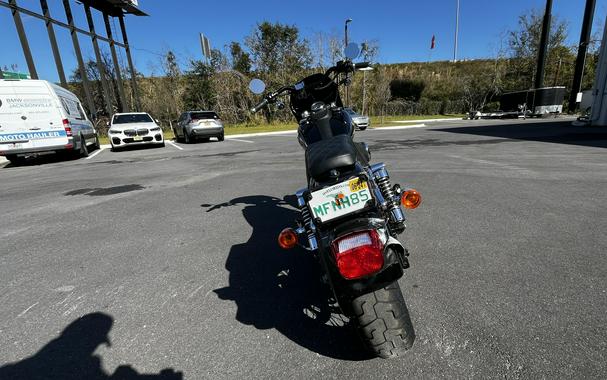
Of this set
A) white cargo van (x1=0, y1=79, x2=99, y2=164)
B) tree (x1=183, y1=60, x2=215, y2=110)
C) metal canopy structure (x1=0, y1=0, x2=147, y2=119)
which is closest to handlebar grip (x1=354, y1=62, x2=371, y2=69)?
white cargo van (x1=0, y1=79, x2=99, y2=164)

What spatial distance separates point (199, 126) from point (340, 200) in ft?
47.7

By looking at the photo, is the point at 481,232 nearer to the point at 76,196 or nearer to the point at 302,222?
the point at 302,222

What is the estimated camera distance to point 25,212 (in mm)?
4816

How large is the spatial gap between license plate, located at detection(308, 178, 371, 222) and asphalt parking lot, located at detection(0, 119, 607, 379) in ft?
2.64

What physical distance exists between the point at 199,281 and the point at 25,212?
160 inches

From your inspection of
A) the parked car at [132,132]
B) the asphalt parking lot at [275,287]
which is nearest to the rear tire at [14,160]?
the parked car at [132,132]

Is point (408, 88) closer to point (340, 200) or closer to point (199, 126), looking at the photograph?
point (199, 126)

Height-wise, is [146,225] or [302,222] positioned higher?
[302,222]

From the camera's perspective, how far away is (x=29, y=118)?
9.41 meters

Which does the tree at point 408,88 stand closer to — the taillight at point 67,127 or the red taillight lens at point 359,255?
the taillight at point 67,127

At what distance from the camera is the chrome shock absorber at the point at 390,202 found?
215 centimetres

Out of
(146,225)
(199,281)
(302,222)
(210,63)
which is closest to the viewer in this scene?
(302,222)

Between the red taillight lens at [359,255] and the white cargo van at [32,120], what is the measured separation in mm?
11751

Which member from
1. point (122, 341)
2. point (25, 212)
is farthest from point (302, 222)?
point (25, 212)
